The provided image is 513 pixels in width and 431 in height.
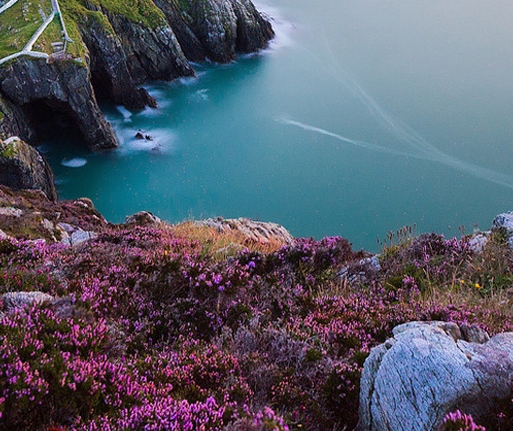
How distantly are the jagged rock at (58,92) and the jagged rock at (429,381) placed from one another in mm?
→ 43264

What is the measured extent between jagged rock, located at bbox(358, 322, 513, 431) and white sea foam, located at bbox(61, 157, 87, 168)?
1627 inches

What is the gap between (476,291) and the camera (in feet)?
27.1

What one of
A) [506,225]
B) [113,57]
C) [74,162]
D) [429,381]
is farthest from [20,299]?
[113,57]

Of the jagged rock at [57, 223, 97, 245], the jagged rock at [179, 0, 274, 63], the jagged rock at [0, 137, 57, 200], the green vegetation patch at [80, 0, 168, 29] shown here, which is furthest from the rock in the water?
the jagged rock at [57, 223, 97, 245]

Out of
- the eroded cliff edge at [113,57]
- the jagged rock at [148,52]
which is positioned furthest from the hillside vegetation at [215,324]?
the jagged rock at [148,52]

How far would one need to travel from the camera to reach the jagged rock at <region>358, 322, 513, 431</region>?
4121 mm

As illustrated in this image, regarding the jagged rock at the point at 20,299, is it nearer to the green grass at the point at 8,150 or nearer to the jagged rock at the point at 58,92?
the green grass at the point at 8,150

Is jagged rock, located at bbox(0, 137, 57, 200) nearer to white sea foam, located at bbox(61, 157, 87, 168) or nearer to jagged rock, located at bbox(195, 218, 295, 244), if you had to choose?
white sea foam, located at bbox(61, 157, 87, 168)

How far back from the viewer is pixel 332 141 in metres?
46.3

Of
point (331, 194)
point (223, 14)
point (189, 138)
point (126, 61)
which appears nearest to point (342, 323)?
point (331, 194)

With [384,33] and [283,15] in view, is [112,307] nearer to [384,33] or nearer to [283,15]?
[384,33]

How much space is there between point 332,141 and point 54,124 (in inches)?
1055

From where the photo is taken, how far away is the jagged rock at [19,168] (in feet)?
107

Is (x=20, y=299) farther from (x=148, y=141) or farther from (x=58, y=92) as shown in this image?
(x=58, y=92)
